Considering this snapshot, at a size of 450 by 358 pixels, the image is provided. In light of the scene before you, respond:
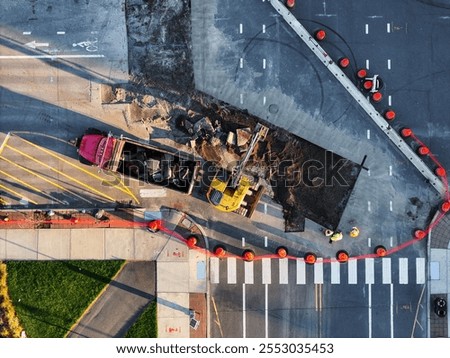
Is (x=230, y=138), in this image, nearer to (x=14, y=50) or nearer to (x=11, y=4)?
(x=14, y=50)

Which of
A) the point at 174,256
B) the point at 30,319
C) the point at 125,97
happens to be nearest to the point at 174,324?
the point at 174,256

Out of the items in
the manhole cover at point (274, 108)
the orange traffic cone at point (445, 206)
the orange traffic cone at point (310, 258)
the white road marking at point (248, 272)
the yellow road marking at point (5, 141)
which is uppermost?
the manhole cover at point (274, 108)

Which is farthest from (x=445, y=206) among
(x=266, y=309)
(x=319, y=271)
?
(x=266, y=309)

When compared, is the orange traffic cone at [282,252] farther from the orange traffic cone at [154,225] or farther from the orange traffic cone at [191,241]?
the orange traffic cone at [154,225]

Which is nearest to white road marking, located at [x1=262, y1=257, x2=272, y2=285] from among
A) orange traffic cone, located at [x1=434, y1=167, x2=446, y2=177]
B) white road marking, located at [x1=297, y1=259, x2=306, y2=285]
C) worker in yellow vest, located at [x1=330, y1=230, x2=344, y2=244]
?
white road marking, located at [x1=297, y1=259, x2=306, y2=285]

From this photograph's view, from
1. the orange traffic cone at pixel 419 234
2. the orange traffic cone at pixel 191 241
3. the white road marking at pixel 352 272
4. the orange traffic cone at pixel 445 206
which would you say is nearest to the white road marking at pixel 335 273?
the white road marking at pixel 352 272

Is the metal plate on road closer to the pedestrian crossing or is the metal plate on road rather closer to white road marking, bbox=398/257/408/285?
the pedestrian crossing

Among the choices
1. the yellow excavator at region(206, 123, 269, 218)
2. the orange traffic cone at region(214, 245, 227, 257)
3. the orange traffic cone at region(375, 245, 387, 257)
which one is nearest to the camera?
the yellow excavator at region(206, 123, 269, 218)
